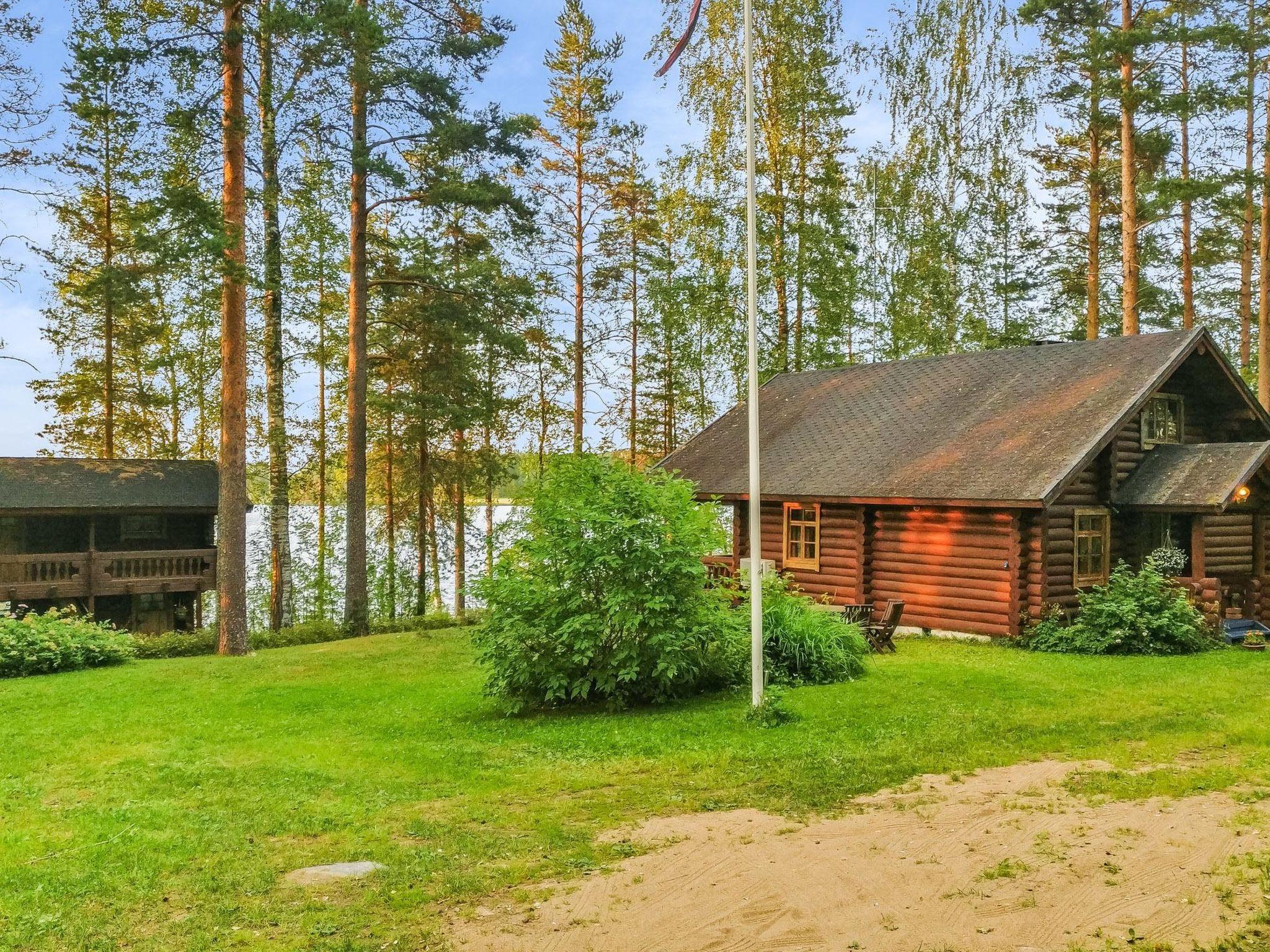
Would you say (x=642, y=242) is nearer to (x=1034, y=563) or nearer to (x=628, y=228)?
(x=628, y=228)

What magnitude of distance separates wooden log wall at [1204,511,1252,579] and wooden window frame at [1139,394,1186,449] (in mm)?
1661

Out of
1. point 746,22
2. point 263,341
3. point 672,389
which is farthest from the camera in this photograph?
point 672,389

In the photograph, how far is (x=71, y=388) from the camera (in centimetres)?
2486

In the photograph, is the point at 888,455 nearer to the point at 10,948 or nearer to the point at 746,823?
the point at 746,823

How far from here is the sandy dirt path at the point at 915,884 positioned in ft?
14.6

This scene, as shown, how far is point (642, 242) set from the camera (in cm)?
2717

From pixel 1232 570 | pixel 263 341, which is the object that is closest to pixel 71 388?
pixel 263 341

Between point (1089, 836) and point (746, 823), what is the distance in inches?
87.6

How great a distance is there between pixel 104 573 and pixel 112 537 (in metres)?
2.49

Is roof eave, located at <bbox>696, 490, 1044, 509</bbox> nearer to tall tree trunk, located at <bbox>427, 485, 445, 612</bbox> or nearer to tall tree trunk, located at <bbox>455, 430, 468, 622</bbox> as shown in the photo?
tall tree trunk, located at <bbox>455, 430, 468, 622</bbox>

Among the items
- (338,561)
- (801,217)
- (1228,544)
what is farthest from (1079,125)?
(338,561)

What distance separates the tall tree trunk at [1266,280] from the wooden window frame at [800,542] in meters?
11.2

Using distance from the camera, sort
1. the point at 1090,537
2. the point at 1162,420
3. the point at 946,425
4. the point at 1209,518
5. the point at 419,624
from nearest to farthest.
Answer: the point at 1090,537, the point at 1209,518, the point at 1162,420, the point at 946,425, the point at 419,624

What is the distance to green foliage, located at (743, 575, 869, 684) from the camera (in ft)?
37.6
